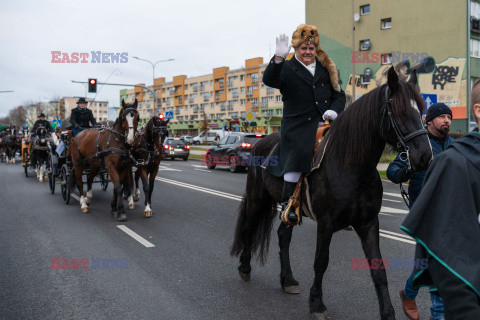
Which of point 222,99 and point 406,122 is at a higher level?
point 222,99

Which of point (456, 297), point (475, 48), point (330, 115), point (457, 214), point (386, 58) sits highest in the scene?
point (475, 48)

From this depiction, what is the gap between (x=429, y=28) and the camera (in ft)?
122

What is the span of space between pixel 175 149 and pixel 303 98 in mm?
25210

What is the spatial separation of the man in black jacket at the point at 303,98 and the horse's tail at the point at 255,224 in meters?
0.81

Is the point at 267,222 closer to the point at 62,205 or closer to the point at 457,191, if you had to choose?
the point at 457,191

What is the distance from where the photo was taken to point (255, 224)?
500 centimetres

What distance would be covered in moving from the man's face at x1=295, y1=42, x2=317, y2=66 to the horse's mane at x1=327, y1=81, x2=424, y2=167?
0.69m

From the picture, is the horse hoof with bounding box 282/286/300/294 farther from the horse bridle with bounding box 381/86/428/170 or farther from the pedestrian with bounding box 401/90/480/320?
the pedestrian with bounding box 401/90/480/320

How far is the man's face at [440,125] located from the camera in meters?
3.70

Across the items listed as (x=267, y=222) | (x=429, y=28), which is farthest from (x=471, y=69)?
(x=267, y=222)

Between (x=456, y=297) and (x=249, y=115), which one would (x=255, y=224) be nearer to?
(x=456, y=297)

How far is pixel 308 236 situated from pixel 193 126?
91.6 meters

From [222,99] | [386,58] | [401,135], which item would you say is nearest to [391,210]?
[401,135]

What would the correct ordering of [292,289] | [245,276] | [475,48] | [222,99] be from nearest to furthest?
[292,289] < [245,276] < [475,48] < [222,99]
